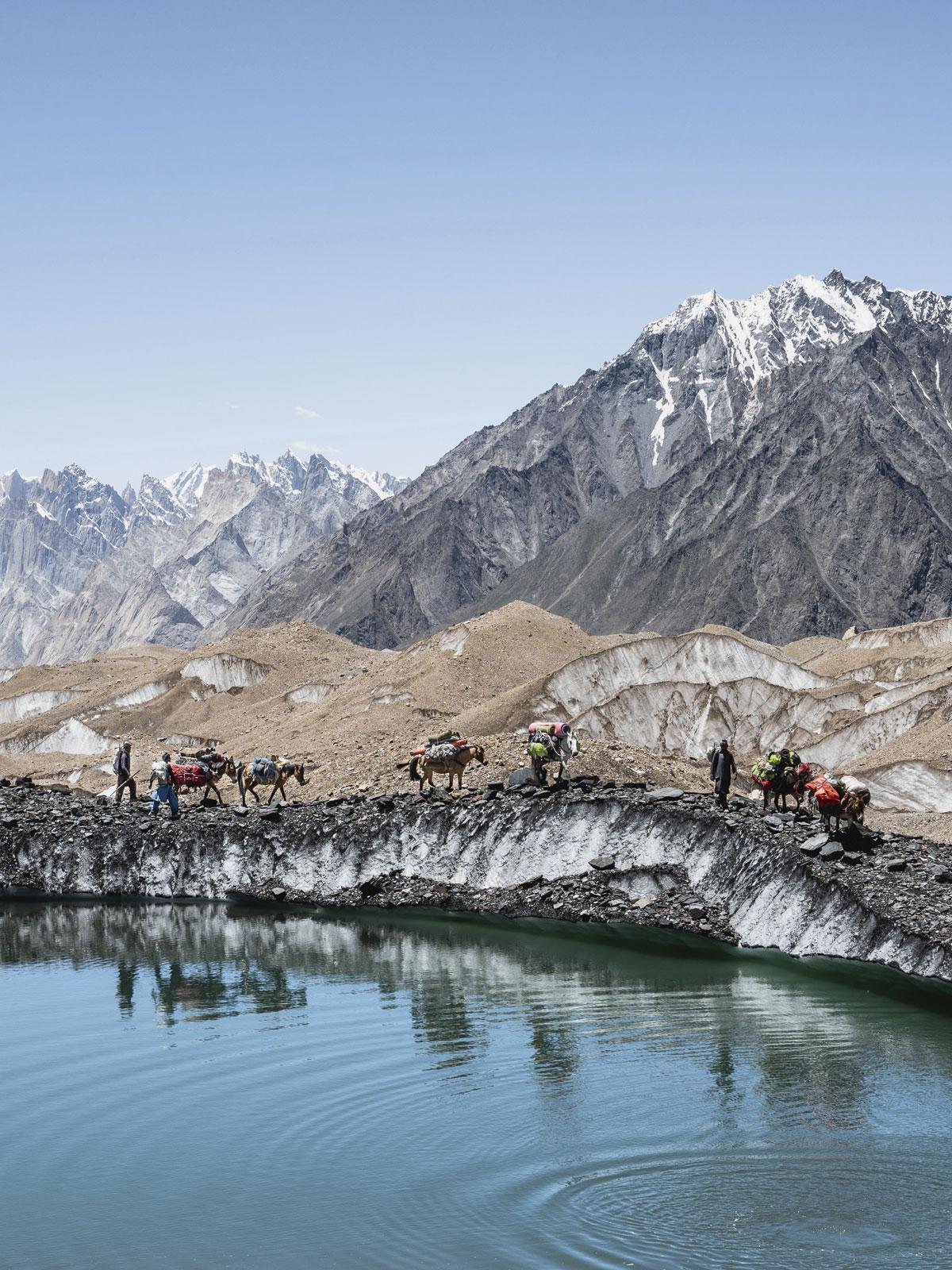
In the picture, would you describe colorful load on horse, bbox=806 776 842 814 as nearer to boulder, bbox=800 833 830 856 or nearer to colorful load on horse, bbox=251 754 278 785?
boulder, bbox=800 833 830 856

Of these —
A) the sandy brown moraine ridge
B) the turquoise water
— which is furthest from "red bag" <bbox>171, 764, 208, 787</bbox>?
the turquoise water

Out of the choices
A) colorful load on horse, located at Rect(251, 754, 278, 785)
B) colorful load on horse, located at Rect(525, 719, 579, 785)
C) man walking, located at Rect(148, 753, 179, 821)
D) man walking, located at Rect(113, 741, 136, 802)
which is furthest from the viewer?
man walking, located at Rect(113, 741, 136, 802)

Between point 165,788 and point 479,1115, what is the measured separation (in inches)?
1066

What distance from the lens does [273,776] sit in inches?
1822

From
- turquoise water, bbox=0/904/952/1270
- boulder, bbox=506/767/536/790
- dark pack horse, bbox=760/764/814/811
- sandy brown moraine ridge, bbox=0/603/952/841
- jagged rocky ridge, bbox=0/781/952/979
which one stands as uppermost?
sandy brown moraine ridge, bbox=0/603/952/841

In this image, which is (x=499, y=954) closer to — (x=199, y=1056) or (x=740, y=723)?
(x=199, y=1056)

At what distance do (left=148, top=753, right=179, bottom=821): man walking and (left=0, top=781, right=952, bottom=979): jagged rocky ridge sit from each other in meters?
0.59

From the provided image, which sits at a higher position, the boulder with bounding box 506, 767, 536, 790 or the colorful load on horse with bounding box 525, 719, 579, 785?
the colorful load on horse with bounding box 525, 719, 579, 785

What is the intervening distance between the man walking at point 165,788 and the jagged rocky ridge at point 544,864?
1.95 feet

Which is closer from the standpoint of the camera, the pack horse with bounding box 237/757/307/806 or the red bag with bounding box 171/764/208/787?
the red bag with bounding box 171/764/208/787

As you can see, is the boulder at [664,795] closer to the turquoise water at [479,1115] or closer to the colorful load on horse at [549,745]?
the colorful load on horse at [549,745]

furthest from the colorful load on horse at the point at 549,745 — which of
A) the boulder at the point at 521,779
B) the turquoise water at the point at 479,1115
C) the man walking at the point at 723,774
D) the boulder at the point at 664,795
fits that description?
the turquoise water at the point at 479,1115

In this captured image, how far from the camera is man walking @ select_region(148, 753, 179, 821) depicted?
4506 cm

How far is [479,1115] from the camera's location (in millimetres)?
20547
